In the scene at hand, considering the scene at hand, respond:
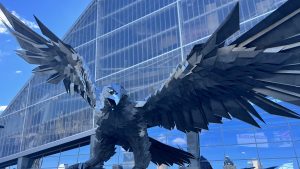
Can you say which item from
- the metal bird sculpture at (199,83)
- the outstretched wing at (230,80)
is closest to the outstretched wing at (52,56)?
the metal bird sculpture at (199,83)

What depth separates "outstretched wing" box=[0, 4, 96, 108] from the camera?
6250 mm

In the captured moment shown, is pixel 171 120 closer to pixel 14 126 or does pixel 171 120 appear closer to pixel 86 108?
pixel 86 108

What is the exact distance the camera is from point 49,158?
2892cm

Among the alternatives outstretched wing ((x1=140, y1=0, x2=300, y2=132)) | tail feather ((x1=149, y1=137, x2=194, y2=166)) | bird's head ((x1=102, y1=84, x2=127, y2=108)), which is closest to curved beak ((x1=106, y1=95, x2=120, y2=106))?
bird's head ((x1=102, y1=84, x2=127, y2=108))

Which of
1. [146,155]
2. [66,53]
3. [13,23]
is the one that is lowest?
[146,155]

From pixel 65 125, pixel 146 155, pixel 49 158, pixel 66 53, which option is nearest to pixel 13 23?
pixel 66 53

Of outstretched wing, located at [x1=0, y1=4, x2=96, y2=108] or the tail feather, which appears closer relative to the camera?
outstretched wing, located at [x1=0, y1=4, x2=96, y2=108]

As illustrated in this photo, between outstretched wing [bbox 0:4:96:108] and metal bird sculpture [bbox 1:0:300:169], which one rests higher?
outstretched wing [bbox 0:4:96:108]

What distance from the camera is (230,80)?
506 centimetres

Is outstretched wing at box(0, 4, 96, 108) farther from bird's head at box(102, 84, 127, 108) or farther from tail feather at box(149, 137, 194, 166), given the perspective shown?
tail feather at box(149, 137, 194, 166)

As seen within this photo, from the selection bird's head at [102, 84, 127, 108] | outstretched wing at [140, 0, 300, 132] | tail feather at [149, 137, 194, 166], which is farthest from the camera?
tail feather at [149, 137, 194, 166]

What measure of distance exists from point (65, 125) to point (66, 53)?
71.5ft

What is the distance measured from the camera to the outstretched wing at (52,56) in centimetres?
625

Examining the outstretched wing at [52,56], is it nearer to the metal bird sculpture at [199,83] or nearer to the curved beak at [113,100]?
the metal bird sculpture at [199,83]
